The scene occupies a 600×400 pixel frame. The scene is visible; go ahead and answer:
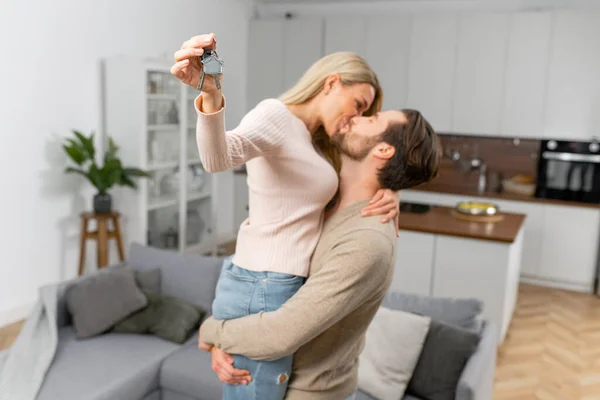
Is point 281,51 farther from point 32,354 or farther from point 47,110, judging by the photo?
point 32,354

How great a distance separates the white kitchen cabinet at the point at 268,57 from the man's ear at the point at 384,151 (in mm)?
4691

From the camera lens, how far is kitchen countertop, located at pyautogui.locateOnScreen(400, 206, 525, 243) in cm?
332

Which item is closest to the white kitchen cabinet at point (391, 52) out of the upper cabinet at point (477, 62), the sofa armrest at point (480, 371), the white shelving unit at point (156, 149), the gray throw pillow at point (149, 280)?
the upper cabinet at point (477, 62)

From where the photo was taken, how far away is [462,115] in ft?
16.6

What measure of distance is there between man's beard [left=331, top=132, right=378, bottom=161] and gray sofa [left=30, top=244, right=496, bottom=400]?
1.20 m

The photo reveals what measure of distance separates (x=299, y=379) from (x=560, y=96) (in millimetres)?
4354

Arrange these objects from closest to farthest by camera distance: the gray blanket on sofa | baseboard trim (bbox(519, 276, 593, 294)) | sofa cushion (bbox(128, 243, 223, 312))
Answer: the gray blanket on sofa
sofa cushion (bbox(128, 243, 223, 312))
baseboard trim (bbox(519, 276, 593, 294))

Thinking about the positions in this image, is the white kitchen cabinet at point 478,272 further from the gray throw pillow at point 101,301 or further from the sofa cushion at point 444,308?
the gray throw pillow at point 101,301

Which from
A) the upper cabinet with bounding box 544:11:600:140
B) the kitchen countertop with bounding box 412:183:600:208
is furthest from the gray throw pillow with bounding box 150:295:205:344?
the upper cabinet with bounding box 544:11:600:140

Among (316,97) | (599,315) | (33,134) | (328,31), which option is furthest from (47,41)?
(599,315)

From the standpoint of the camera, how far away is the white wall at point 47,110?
134 inches

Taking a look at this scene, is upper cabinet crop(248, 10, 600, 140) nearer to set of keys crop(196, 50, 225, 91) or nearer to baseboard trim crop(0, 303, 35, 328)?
baseboard trim crop(0, 303, 35, 328)

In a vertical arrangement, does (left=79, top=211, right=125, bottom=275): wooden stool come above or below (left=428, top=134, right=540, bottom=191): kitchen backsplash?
below

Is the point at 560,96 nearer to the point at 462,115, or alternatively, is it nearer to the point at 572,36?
the point at 572,36
